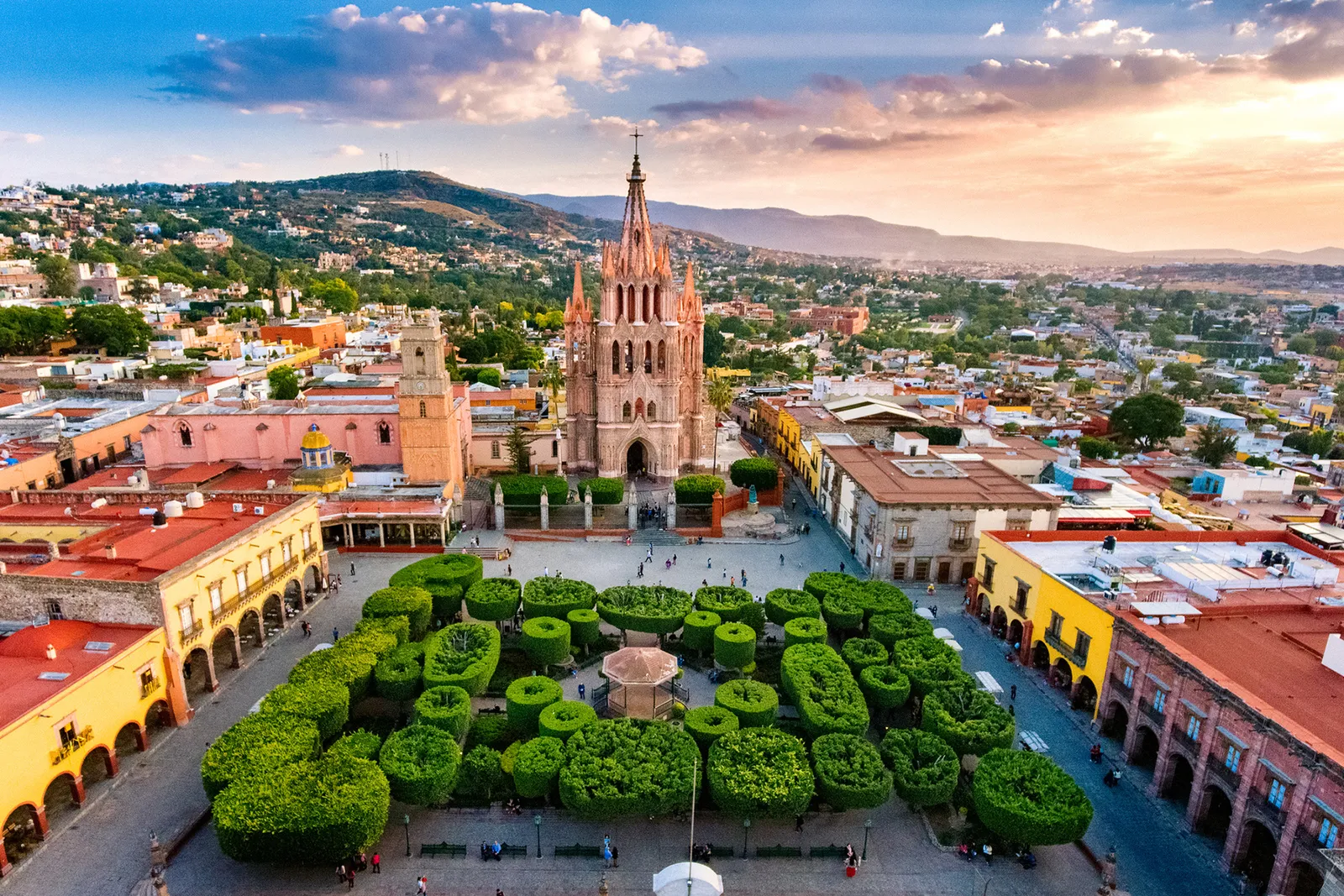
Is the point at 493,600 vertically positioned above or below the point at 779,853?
above

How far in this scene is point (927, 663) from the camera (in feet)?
88.5

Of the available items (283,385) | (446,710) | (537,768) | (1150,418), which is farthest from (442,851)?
(1150,418)

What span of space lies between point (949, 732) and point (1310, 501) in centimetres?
3717

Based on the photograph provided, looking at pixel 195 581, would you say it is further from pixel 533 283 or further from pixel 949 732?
pixel 533 283

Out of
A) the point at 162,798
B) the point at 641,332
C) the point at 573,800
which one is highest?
the point at 641,332

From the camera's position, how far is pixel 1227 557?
3162cm

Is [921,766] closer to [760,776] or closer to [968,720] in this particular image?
[968,720]

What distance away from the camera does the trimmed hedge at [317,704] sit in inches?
927

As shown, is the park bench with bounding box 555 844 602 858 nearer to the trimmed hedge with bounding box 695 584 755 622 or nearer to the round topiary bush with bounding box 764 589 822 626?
the trimmed hedge with bounding box 695 584 755 622

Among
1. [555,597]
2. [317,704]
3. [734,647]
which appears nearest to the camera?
[317,704]

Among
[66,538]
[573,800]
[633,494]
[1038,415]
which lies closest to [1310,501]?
[1038,415]

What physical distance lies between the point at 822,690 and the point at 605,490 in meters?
24.0

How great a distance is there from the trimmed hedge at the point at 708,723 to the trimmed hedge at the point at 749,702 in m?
0.31

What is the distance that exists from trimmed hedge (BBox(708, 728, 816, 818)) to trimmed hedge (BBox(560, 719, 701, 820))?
0.86m
